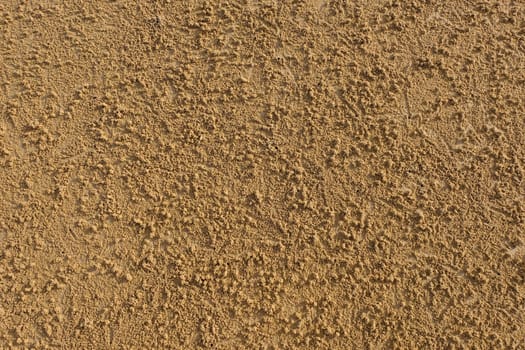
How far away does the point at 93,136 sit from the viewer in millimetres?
1848

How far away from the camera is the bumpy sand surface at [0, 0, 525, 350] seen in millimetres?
1655

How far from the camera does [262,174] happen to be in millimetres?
1800

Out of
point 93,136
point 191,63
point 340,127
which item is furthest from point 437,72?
point 93,136

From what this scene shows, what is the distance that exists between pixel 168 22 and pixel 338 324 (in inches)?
59.1

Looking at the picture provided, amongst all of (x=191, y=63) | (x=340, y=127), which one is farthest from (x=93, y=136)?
(x=340, y=127)

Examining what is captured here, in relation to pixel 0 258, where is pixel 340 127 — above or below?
above

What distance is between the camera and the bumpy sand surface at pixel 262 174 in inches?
65.2

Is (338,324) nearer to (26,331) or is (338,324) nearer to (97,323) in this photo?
(97,323)

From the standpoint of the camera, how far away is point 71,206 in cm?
177

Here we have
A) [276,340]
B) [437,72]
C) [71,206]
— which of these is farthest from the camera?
[437,72]

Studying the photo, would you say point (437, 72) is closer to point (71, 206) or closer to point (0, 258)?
point (71, 206)

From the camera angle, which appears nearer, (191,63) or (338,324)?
(338,324)

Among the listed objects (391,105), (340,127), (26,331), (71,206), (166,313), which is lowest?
(26,331)

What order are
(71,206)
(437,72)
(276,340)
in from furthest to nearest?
1. (437,72)
2. (71,206)
3. (276,340)
